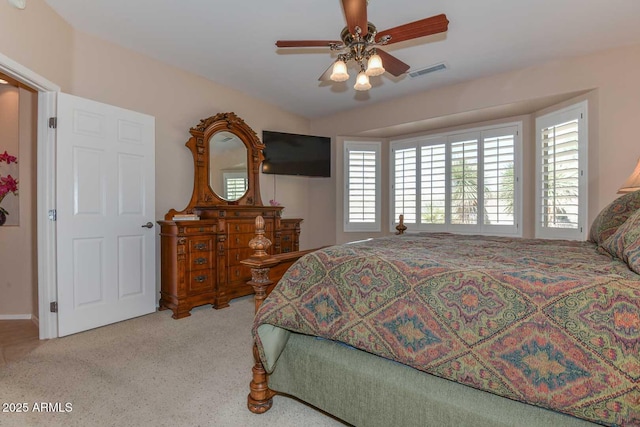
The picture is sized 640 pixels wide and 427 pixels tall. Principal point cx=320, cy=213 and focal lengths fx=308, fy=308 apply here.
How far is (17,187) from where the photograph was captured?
3.08 metres

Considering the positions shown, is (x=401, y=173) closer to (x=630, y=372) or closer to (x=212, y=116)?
(x=212, y=116)

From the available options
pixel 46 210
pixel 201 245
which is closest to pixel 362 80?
pixel 201 245

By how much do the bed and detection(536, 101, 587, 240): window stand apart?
2.14 metres

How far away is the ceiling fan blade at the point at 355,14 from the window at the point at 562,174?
2.87 m

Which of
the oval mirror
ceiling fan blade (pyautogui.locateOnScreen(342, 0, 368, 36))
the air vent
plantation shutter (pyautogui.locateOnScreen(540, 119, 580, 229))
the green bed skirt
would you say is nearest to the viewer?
the green bed skirt

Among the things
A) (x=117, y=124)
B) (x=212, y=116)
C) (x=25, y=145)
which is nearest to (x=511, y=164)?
(x=212, y=116)

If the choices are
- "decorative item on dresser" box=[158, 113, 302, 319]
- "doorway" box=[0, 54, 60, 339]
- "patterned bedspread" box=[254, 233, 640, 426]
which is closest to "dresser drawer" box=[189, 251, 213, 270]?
"decorative item on dresser" box=[158, 113, 302, 319]

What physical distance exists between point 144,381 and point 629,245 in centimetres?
265

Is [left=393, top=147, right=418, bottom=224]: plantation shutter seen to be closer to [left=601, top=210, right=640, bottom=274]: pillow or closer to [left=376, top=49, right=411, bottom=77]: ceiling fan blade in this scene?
[left=376, top=49, right=411, bottom=77]: ceiling fan blade

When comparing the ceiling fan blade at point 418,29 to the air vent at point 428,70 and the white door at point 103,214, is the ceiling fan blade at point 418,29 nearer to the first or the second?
the air vent at point 428,70

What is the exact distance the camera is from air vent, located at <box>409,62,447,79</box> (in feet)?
11.6

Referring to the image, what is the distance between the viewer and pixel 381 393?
51.5 inches

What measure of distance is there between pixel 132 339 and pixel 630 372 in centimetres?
307

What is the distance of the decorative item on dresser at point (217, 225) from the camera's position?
327 cm
